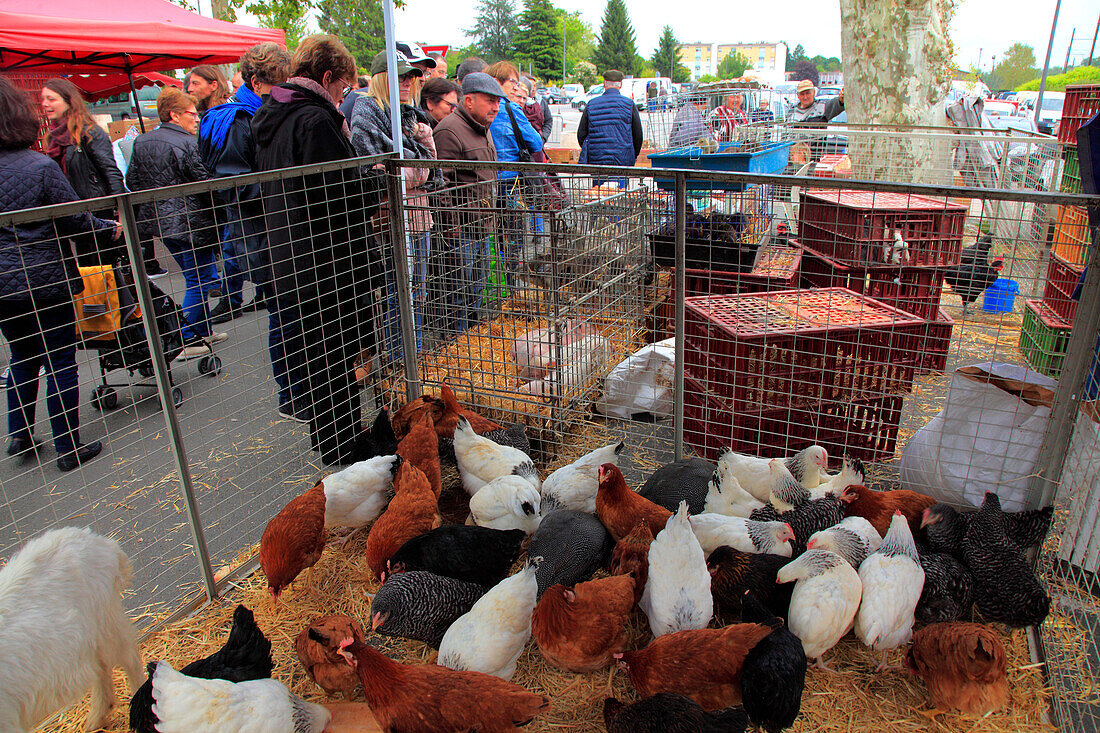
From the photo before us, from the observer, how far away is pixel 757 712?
2236 millimetres

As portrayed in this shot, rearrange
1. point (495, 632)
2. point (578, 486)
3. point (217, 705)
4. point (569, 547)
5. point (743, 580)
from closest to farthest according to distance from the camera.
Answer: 1. point (217, 705)
2. point (495, 632)
3. point (743, 580)
4. point (569, 547)
5. point (578, 486)

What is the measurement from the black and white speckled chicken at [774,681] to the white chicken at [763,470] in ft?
3.63

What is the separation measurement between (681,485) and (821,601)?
1028mm

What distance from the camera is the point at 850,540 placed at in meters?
2.84

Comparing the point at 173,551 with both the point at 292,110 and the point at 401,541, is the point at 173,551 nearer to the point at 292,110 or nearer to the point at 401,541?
the point at 401,541

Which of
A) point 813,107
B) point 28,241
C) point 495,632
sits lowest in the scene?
point 495,632

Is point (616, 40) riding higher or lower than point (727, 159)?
higher

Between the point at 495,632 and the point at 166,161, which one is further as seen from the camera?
the point at 166,161

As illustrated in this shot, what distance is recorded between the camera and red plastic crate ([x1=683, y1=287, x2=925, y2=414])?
11.1 feet

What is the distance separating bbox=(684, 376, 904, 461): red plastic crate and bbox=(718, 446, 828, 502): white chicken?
0.56 feet

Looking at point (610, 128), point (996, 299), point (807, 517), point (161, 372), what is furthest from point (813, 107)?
point (161, 372)

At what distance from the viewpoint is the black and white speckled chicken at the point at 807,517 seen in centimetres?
303

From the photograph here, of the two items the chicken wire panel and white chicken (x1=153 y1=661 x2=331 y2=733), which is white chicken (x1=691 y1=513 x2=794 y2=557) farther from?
the chicken wire panel

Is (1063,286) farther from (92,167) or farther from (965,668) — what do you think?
(92,167)
